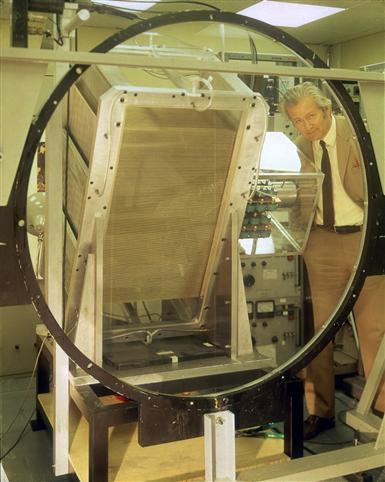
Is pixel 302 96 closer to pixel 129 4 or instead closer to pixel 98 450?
pixel 129 4

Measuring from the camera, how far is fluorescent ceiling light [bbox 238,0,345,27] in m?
4.30

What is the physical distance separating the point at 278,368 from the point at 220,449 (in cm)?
46

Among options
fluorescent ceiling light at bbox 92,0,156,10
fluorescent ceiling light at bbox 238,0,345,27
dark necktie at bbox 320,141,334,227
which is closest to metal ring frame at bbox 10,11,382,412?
fluorescent ceiling light at bbox 92,0,156,10

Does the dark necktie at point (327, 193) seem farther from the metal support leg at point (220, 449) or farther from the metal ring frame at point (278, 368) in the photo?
the metal support leg at point (220, 449)

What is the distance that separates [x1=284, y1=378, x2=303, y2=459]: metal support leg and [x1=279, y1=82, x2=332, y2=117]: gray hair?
1.20 metres

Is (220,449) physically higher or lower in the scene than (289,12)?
lower

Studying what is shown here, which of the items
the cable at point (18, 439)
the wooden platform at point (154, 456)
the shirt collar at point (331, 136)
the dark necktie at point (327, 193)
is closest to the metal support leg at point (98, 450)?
the wooden platform at point (154, 456)

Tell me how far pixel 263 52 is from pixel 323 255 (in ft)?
3.36

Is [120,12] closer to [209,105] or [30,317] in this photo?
[209,105]

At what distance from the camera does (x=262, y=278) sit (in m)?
3.66

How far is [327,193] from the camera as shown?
298 centimetres

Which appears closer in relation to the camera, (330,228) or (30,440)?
(330,228)

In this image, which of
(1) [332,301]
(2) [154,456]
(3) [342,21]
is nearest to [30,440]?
(2) [154,456]

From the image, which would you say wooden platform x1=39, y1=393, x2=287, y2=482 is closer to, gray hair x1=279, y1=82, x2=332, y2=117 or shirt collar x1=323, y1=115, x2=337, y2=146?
shirt collar x1=323, y1=115, x2=337, y2=146
